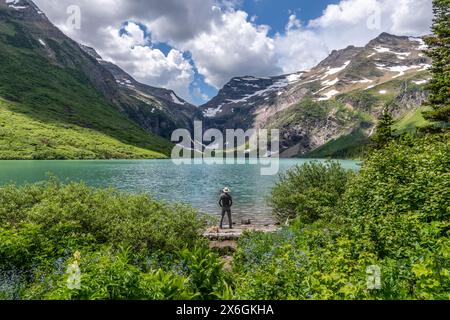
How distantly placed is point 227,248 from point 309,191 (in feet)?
28.3

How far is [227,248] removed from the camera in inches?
787

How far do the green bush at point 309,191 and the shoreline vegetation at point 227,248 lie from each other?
4.12 m

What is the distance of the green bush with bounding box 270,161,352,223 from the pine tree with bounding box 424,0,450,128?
15997mm

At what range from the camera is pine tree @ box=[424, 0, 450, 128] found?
35406mm

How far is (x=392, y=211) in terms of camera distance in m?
12.2

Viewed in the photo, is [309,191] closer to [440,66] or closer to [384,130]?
[384,130]

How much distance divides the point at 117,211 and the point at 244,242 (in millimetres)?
7046

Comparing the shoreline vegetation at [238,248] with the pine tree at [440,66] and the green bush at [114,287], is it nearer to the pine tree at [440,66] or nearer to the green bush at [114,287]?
the green bush at [114,287]

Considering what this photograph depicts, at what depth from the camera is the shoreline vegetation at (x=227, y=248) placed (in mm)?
6938

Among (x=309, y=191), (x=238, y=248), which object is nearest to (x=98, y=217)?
(x=238, y=248)

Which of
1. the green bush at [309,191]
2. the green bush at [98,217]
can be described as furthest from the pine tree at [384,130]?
the green bush at [98,217]
